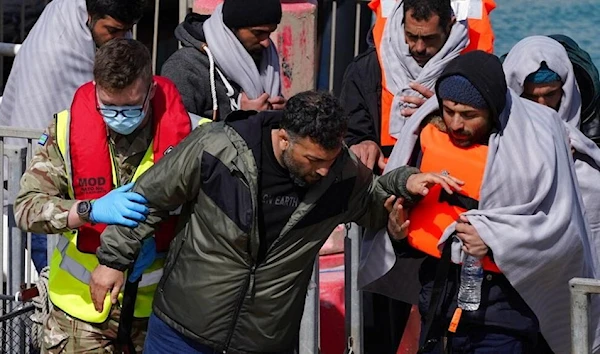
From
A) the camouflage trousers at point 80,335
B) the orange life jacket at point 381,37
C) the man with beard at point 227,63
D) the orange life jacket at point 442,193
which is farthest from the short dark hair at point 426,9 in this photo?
the camouflage trousers at point 80,335

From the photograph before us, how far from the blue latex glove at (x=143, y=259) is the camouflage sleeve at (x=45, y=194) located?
27 cm

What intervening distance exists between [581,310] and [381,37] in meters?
1.82

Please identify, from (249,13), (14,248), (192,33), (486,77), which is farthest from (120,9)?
(486,77)

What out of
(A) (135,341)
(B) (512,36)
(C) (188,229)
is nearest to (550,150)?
(C) (188,229)

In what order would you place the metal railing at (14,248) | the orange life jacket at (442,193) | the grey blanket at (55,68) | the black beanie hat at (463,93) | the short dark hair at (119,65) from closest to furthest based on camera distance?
the short dark hair at (119,65)
the black beanie hat at (463,93)
the orange life jacket at (442,193)
the metal railing at (14,248)
the grey blanket at (55,68)

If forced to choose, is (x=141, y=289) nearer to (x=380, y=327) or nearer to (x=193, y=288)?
(x=193, y=288)

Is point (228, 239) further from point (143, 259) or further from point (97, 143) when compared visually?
point (97, 143)

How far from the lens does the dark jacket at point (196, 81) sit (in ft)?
17.3

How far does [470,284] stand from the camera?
4.59m

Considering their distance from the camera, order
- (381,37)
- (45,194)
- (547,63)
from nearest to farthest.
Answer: (45,194)
(547,63)
(381,37)

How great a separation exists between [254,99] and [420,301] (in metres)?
1.14

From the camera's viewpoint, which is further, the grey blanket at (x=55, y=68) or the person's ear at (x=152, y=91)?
the grey blanket at (x=55, y=68)

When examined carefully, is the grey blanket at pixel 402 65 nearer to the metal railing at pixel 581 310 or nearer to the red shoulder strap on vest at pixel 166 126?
the red shoulder strap on vest at pixel 166 126

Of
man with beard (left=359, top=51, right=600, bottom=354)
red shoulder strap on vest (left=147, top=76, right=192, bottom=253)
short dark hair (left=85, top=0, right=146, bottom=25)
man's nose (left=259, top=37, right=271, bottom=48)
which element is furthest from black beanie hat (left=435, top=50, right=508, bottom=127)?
short dark hair (left=85, top=0, right=146, bottom=25)
